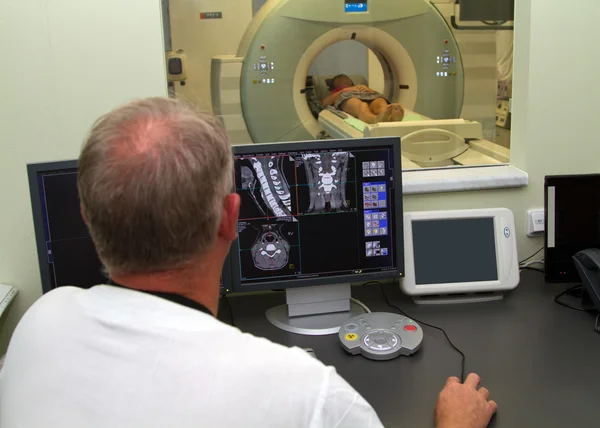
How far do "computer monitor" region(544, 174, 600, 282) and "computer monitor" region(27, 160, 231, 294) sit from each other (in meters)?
1.24

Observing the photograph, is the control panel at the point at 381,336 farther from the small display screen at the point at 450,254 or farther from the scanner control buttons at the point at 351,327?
the small display screen at the point at 450,254

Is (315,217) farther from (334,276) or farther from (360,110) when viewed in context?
(360,110)

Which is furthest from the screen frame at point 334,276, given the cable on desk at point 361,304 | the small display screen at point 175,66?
the small display screen at point 175,66

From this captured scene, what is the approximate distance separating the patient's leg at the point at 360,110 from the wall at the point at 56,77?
1.84 metres


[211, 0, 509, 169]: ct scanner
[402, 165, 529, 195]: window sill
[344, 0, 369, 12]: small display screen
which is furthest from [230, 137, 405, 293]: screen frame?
[344, 0, 369, 12]: small display screen

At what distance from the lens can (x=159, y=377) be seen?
711 millimetres

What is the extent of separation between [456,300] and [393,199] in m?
0.37

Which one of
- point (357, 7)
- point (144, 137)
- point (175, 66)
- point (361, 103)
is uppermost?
point (357, 7)

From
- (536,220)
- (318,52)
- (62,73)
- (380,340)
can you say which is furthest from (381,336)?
(318,52)

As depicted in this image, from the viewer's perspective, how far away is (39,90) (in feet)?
5.36

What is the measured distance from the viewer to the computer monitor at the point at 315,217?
154 centimetres

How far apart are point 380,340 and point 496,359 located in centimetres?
27

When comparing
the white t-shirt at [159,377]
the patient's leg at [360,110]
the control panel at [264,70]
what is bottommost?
the white t-shirt at [159,377]

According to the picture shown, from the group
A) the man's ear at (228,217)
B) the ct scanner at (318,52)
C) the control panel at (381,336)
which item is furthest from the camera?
the ct scanner at (318,52)
